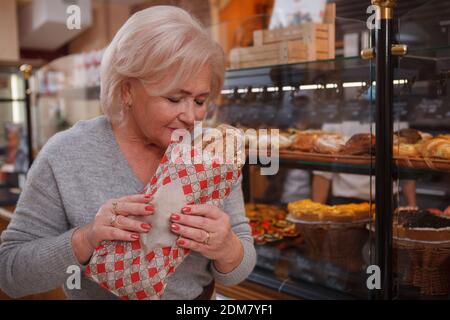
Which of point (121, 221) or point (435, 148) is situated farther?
point (435, 148)

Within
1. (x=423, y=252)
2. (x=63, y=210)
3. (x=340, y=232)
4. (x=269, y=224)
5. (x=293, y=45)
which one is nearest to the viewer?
(x=63, y=210)

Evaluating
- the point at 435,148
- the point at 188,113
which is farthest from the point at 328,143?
the point at 188,113

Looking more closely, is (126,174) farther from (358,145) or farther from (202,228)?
→ (358,145)

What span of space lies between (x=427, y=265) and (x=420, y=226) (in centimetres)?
10

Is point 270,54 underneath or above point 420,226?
above

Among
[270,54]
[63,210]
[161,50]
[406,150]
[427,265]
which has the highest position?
[270,54]

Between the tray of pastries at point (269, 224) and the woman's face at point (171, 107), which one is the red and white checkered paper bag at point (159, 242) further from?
the tray of pastries at point (269, 224)

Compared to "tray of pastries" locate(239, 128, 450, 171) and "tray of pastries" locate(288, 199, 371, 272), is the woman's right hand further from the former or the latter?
"tray of pastries" locate(288, 199, 371, 272)

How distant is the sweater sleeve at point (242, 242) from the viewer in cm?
107

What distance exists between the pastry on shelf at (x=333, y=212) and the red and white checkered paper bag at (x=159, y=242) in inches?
27.9

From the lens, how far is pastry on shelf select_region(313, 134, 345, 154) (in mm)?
1520

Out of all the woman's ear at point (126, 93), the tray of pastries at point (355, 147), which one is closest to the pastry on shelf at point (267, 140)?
the tray of pastries at point (355, 147)

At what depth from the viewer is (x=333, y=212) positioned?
150 cm

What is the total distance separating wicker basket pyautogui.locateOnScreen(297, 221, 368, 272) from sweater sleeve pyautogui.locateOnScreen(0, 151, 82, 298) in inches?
33.0
